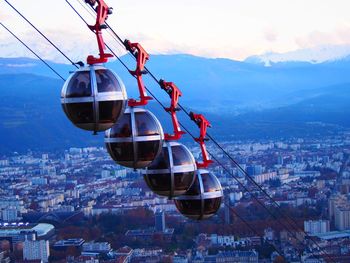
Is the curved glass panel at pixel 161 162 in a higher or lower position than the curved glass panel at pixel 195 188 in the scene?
higher

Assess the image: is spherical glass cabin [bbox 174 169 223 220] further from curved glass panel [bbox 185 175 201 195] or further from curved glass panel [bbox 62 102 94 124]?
curved glass panel [bbox 62 102 94 124]

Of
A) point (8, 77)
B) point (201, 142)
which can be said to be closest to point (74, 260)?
Result: point (201, 142)

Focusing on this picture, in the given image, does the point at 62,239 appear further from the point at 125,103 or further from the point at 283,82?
the point at 283,82

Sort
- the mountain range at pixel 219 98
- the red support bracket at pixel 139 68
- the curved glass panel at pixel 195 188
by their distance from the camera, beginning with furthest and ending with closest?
the mountain range at pixel 219 98
the curved glass panel at pixel 195 188
the red support bracket at pixel 139 68

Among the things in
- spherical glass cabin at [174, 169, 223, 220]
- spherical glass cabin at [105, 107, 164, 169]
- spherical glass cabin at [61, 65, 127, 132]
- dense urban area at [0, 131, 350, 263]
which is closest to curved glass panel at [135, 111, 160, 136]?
spherical glass cabin at [105, 107, 164, 169]

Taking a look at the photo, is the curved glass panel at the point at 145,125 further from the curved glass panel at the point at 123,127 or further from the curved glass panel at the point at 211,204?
the curved glass panel at the point at 211,204

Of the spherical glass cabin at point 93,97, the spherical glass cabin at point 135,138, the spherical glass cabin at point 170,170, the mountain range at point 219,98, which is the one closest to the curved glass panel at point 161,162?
the spherical glass cabin at point 170,170

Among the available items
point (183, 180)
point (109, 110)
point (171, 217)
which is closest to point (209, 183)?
point (183, 180)
